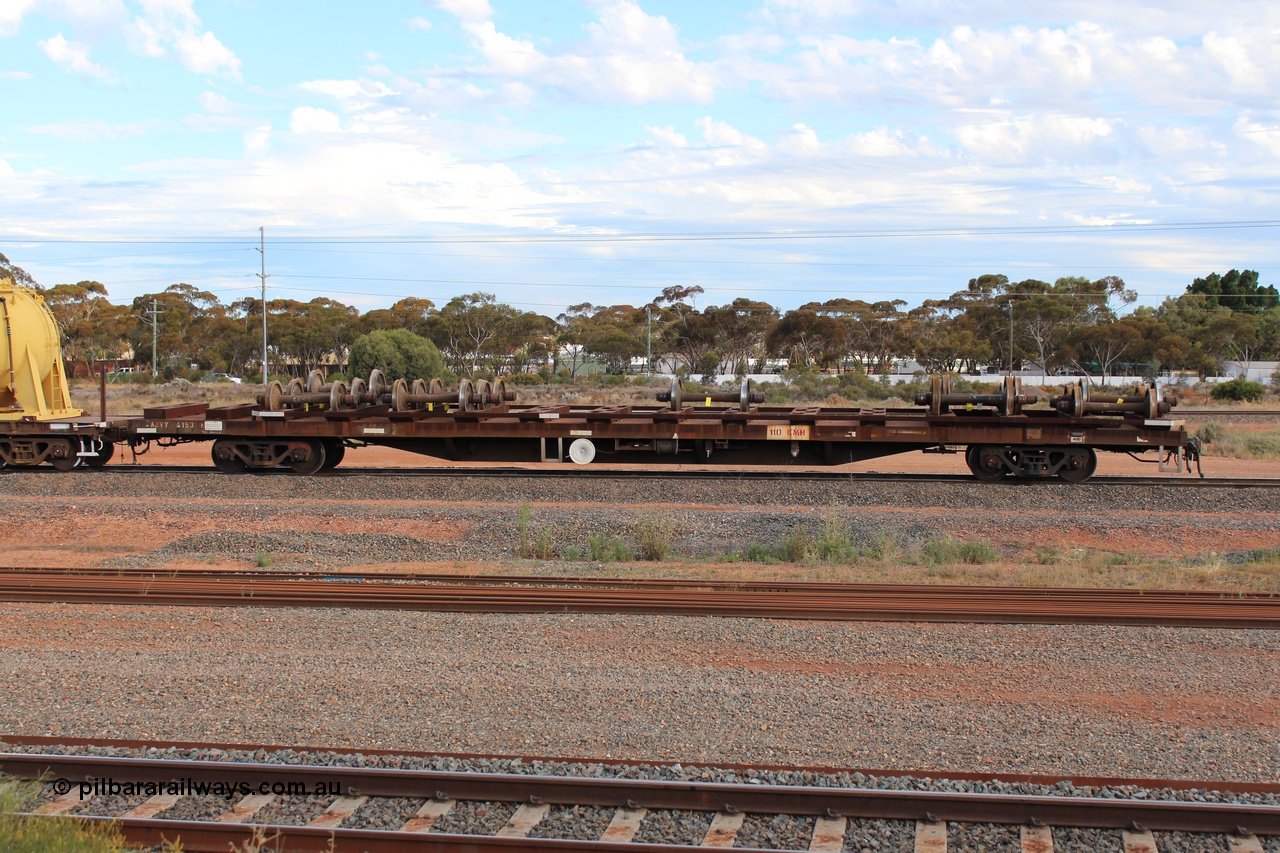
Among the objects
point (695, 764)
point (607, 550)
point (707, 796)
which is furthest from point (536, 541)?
point (707, 796)

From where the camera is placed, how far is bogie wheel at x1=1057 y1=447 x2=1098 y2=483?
1733 centimetres

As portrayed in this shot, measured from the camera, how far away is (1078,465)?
17344 mm

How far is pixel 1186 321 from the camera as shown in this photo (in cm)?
7831

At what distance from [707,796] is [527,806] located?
3.08ft

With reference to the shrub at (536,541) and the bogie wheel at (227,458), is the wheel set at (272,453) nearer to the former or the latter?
the bogie wheel at (227,458)

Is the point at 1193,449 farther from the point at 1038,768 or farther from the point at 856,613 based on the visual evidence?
the point at 1038,768

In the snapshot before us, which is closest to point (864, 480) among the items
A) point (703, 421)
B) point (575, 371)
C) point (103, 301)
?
point (703, 421)

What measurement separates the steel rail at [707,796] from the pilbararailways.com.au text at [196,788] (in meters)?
0.02

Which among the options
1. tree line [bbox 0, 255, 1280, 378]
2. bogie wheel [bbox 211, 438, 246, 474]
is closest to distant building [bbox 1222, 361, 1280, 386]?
tree line [bbox 0, 255, 1280, 378]

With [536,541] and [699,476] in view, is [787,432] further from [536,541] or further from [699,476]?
[536,541]

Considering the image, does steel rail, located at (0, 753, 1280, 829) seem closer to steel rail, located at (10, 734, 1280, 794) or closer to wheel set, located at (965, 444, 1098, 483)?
steel rail, located at (10, 734, 1280, 794)

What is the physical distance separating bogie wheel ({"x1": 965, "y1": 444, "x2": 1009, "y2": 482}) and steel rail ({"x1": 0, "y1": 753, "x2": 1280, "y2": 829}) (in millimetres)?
12779

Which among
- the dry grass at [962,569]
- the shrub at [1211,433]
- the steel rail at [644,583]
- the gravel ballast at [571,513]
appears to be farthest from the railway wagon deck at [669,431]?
the shrub at [1211,433]

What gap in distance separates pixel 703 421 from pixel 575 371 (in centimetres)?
5202
